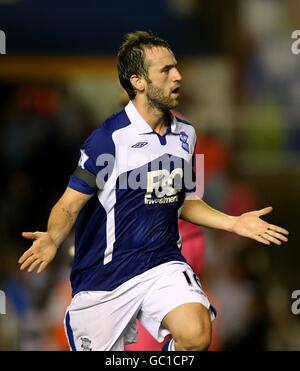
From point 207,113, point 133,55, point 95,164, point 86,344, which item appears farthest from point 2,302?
point 207,113

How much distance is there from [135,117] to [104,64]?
483 centimetres

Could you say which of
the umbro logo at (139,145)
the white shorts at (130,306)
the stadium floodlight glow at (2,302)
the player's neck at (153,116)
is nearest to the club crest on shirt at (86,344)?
the white shorts at (130,306)

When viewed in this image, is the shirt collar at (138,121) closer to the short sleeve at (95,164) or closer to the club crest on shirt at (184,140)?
the club crest on shirt at (184,140)

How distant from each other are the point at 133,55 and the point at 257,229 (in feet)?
4.22

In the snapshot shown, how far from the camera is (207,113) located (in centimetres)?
1034

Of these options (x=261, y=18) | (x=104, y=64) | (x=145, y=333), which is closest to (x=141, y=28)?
(x=104, y=64)

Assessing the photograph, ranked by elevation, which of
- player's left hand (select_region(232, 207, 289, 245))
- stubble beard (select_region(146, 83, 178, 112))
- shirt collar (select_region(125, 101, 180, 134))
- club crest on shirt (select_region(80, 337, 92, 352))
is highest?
stubble beard (select_region(146, 83, 178, 112))

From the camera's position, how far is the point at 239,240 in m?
9.65

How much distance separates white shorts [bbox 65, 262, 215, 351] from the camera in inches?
231

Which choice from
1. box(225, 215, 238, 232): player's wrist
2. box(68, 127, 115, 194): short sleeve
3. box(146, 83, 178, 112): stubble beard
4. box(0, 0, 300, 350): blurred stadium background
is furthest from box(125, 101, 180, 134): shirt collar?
box(0, 0, 300, 350): blurred stadium background

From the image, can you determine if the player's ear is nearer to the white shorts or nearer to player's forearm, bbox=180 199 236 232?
player's forearm, bbox=180 199 236 232

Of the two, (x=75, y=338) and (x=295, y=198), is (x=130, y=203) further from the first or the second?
(x=295, y=198)

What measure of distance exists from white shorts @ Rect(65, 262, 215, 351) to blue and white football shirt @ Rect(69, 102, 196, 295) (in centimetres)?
6

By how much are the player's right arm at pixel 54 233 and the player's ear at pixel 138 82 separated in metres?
0.74
